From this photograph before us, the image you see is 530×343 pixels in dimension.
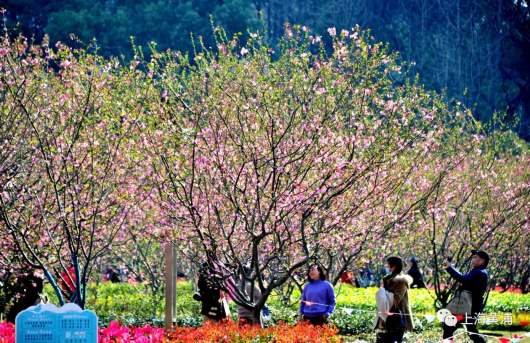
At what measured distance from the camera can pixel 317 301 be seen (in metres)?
8.90

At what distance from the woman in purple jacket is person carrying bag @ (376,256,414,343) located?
89 centimetres

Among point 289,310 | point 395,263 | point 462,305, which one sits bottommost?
point 462,305

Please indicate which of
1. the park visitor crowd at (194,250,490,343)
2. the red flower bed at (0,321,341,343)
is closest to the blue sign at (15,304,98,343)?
the red flower bed at (0,321,341,343)

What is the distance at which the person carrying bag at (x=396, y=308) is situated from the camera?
793cm

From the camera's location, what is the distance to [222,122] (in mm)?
8953

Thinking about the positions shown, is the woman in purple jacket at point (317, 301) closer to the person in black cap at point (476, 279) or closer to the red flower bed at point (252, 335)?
the red flower bed at point (252, 335)

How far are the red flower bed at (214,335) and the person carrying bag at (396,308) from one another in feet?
2.65

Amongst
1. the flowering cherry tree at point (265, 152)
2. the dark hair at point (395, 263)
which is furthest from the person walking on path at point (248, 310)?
the dark hair at point (395, 263)

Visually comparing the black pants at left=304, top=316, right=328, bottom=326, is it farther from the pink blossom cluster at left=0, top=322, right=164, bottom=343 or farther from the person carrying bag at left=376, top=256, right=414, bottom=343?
the pink blossom cluster at left=0, top=322, right=164, bottom=343

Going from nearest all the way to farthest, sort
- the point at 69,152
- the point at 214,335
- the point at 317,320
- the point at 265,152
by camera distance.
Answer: the point at 214,335 < the point at 69,152 < the point at 265,152 < the point at 317,320

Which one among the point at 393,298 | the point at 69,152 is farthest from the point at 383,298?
the point at 69,152

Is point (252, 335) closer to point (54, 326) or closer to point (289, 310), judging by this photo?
point (54, 326)

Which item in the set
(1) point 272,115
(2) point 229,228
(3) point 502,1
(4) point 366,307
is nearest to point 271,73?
(1) point 272,115

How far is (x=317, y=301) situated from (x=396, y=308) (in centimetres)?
123
